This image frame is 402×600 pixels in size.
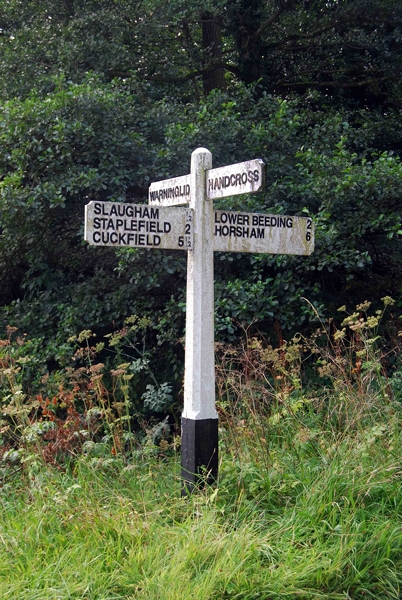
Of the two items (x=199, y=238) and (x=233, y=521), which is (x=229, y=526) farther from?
(x=199, y=238)

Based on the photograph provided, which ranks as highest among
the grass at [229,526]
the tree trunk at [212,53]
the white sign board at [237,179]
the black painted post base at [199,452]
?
the tree trunk at [212,53]

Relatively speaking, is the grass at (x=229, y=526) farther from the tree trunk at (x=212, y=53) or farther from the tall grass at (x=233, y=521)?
the tree trunk at (x=212, y=53)

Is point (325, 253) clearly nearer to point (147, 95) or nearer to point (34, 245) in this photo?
point (34, 245)

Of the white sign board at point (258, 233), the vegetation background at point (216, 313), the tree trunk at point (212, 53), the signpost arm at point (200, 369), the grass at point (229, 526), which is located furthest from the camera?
the tree trunk at point (212, 53)

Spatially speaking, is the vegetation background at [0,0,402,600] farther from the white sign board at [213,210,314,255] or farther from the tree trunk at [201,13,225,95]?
the white sign board at [213,210,314,255]

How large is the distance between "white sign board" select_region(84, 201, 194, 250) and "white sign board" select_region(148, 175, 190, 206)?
208 millimetres

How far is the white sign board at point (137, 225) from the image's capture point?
13.3 ft

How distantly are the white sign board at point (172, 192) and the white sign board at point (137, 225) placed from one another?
21cm

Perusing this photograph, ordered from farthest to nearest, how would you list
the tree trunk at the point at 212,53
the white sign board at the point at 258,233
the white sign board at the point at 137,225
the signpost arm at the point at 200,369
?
the tree trunk at the point at 212,53
the white sign board at the point at 258,233
the signpost arm at the point at 200,369
the white sign board at the point at 137,225

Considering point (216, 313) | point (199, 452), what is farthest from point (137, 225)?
Answer: point (216, 313)

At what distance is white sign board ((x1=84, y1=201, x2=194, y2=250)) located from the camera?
404cm

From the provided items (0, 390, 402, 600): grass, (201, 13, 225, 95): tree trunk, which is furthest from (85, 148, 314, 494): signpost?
(201, 13, 225, 95): tree trunk

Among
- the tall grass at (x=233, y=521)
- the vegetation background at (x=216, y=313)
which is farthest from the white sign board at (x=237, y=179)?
the tall grass at (x=233, y=521)

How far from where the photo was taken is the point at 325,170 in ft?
23.9
